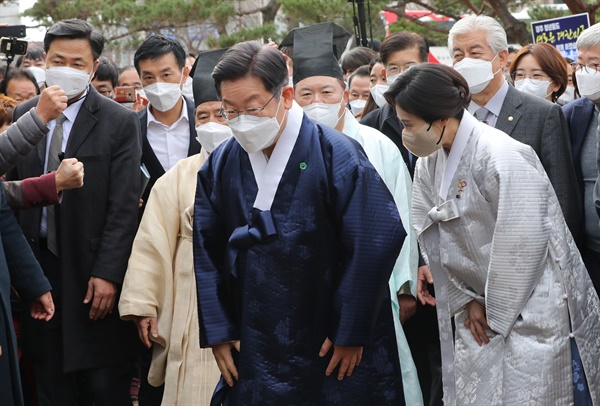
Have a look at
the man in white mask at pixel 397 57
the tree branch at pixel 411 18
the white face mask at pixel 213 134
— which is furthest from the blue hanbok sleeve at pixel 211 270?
the tree branch at pixel 411 18

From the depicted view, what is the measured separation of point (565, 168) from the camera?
4.89 meters

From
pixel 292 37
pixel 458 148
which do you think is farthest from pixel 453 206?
pixel 292 37

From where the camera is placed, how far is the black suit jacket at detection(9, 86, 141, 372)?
5.23 meters

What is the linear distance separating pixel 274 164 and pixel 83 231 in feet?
5.69

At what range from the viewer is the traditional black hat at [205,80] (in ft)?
17.3

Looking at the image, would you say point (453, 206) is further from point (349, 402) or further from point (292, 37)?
point (292, 37)

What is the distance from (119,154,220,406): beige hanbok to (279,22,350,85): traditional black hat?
0.76 metres

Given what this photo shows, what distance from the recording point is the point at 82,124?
5.34 meters

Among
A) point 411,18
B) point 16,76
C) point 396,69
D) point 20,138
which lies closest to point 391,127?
point 396,69

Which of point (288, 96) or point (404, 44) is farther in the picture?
point (404, 44)

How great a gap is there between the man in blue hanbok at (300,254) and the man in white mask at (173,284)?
106cm

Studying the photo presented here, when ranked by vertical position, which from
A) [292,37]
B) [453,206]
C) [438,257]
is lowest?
[438,257]

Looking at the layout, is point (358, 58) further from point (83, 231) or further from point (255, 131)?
point (255, 131)

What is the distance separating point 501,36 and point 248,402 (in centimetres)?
266
